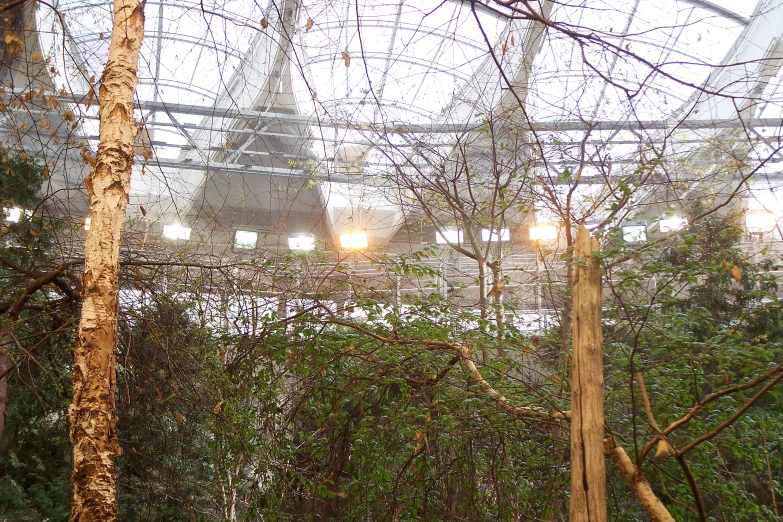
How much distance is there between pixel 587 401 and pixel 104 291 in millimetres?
1979

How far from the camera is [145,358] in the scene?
14.6ft

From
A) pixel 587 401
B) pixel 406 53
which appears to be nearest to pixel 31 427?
pixel 406 53

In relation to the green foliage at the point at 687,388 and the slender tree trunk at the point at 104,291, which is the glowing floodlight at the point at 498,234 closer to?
the green foliage at the point at 687,388

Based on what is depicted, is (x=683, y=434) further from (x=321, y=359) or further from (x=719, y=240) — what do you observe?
(x=719, y=240)

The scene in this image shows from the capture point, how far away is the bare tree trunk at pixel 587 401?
2.72m

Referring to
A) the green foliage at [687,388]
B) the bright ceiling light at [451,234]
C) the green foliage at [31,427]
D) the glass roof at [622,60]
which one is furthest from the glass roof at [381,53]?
the green foliage at [31,427]

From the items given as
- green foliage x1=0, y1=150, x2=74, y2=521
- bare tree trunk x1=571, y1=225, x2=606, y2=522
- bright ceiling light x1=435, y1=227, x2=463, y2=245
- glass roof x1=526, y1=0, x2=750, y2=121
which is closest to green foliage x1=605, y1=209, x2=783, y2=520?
bare tree trunk x1=571, y1=225, x2=606, y2=522

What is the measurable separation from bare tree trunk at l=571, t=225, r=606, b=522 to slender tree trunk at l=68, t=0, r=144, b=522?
1811mm

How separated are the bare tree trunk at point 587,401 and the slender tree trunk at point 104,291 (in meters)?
1.81

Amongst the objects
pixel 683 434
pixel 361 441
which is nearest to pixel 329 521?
pixel 361 441

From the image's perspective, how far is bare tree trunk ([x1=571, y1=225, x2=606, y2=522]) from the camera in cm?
272

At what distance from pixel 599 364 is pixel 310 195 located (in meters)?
14.5

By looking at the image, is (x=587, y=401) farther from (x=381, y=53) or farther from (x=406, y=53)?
(x=381, y=53)

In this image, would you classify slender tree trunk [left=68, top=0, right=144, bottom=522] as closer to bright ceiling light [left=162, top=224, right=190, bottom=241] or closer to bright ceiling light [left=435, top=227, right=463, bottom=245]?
bright ceiling light [left=435, top=227, right=463, bottom=245]
